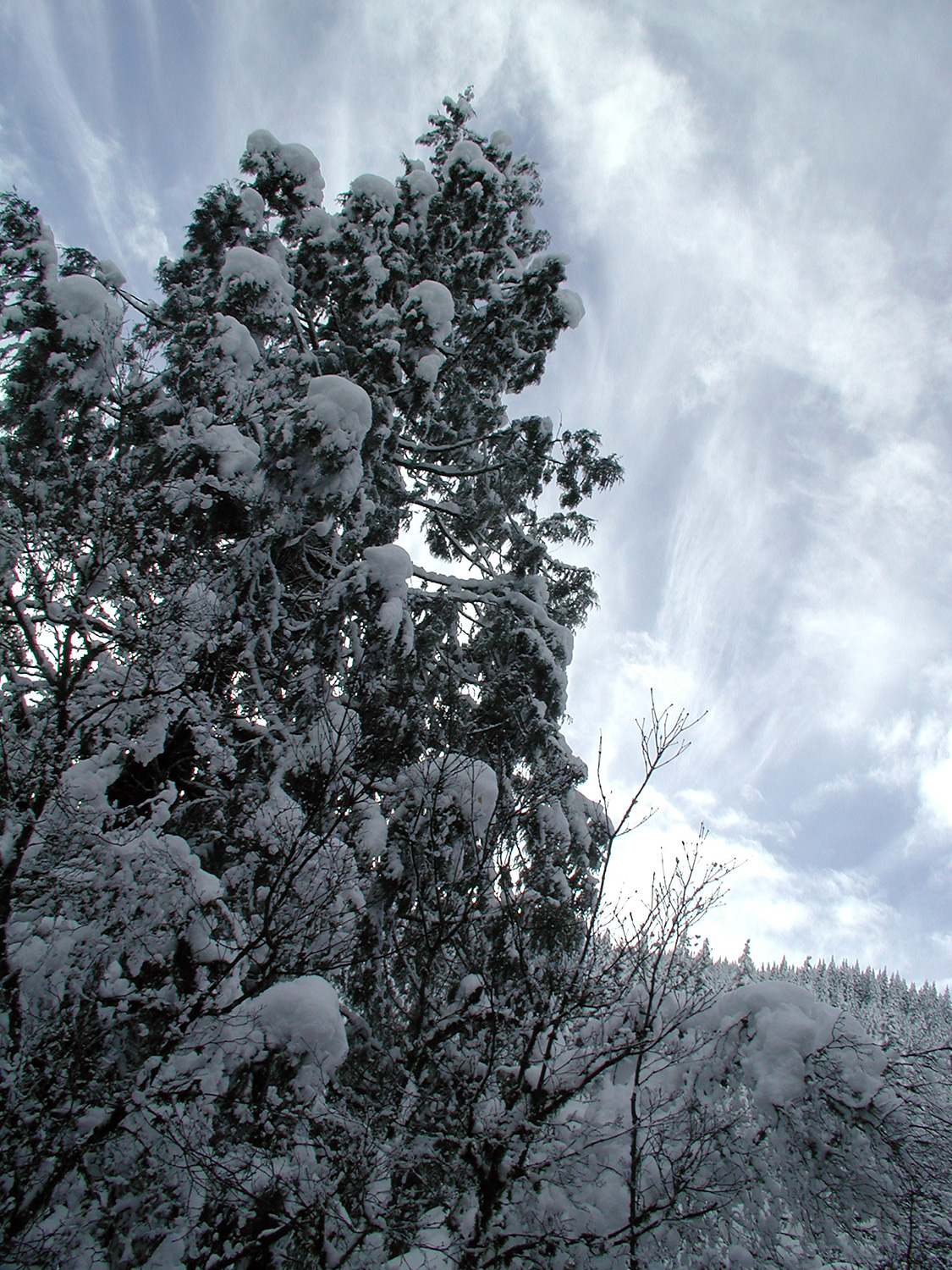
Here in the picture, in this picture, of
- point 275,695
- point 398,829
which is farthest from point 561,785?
point 275,695

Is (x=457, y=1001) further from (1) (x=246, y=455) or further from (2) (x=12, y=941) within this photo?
(1) (x=246, y=455)

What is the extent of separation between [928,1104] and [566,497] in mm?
8158

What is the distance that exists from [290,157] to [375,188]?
1.22m

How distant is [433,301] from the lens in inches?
292

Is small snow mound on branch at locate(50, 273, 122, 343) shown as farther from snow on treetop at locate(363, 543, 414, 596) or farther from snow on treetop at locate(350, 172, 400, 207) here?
snow on treetop at locate(350, 172, 400, 207)

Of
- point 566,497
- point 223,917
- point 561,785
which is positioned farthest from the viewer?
point 566,497

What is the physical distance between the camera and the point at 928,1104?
390 cm


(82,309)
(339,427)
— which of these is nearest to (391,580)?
(339,427)

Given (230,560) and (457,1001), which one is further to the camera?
(230,560)

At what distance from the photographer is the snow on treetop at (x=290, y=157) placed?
831 cm

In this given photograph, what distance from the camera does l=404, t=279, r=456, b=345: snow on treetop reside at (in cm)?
741

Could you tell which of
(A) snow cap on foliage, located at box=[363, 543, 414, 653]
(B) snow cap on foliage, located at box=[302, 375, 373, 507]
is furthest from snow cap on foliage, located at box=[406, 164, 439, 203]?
(A) snow cap on foliage, located at box=[363, 543, 414, 653]

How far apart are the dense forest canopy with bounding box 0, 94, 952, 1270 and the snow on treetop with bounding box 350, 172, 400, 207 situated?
5.75 feet

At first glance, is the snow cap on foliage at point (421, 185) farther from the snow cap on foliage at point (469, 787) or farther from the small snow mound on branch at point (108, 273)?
the snow cap on foliage at point (469, 787)
